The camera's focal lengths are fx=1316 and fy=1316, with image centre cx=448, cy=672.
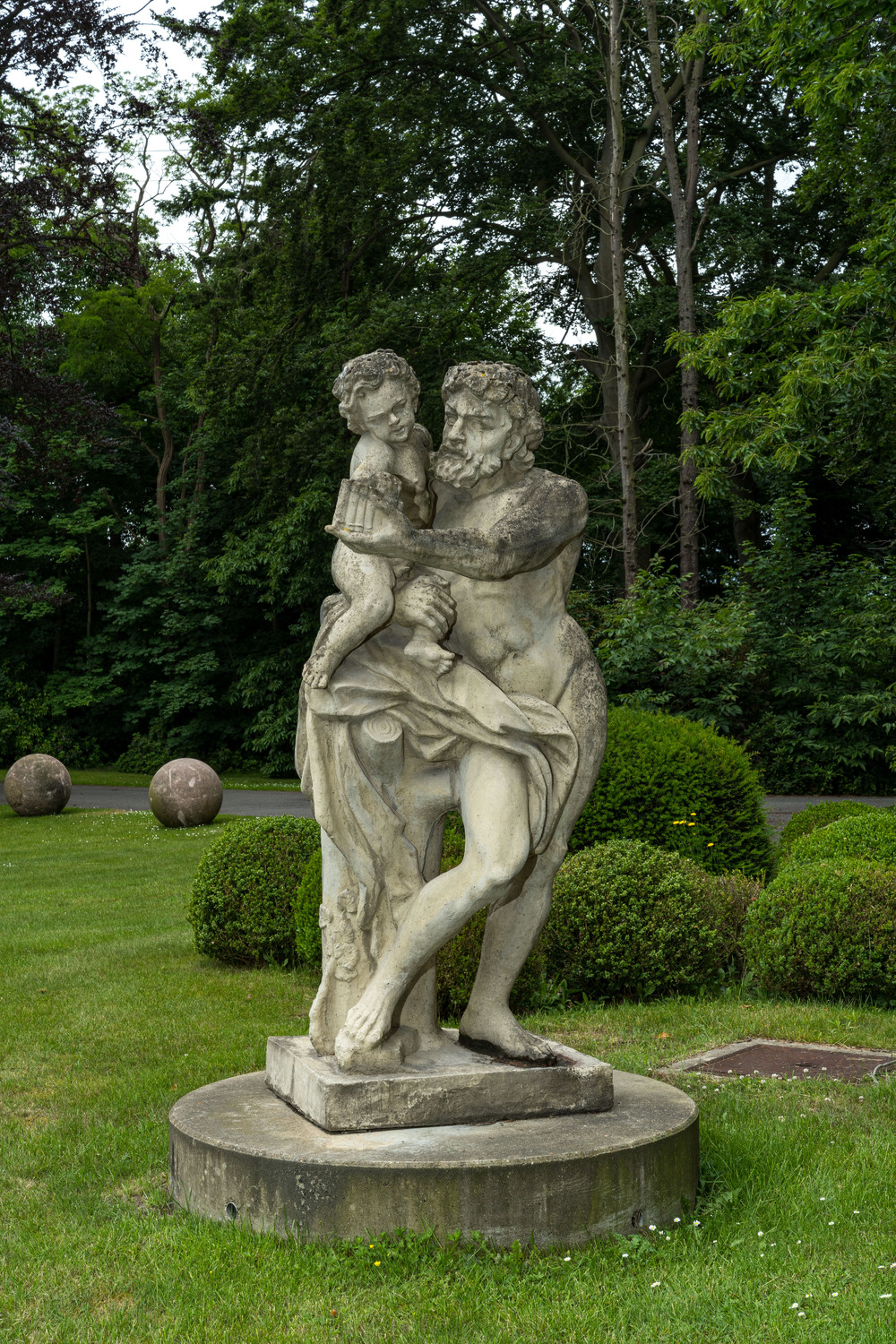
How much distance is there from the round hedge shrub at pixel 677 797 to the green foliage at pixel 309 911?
241 centimetres

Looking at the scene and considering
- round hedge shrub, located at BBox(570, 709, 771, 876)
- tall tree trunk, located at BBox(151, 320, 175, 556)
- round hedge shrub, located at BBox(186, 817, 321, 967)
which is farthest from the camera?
tall tree trunk, located at BBox(151, 320, 175, 556)

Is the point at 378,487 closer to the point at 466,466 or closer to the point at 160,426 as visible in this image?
the point at 466,466

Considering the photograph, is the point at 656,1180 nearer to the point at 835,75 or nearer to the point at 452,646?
the point at 452,646

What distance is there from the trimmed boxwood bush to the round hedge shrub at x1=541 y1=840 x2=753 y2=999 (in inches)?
41.3

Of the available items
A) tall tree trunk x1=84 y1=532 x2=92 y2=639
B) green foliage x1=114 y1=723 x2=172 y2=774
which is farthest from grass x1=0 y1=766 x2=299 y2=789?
tall tree trunk x1=84 y1=532 x2=92 y2=639

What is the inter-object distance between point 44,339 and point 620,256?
9467 mm

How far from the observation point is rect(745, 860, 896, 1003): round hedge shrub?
6887 mm

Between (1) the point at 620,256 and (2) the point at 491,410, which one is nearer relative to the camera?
(2) the point at 491,410

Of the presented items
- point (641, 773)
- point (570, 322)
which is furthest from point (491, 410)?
point (570, 322)

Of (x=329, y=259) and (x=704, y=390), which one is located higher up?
(x=329, y=259)

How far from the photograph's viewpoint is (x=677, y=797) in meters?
9.62

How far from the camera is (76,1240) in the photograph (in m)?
3.96

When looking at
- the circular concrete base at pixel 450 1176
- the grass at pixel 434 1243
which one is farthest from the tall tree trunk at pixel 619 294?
the circular concrete base at pixel 450 1176

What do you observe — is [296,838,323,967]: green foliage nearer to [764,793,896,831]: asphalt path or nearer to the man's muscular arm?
the man's muscular arm
